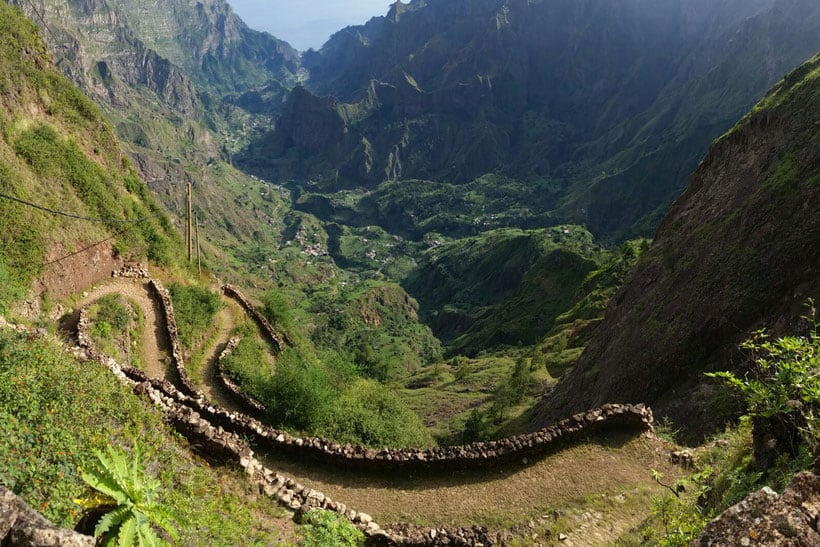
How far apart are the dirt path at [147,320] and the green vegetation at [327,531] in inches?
689

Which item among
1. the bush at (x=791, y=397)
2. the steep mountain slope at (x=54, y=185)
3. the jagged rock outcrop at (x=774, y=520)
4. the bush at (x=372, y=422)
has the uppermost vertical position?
the steep mountain slope at (x=54, y=185)

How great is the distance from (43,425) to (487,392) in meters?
68.1

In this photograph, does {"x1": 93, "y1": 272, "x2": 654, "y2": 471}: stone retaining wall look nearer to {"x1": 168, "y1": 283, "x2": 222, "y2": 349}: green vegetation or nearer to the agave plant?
the agave plant

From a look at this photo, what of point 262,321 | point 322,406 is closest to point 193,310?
point 262,321

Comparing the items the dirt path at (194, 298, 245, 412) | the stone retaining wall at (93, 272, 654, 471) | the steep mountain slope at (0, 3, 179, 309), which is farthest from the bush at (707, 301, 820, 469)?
the steep mountain slope at (0, 3, 179, 309)

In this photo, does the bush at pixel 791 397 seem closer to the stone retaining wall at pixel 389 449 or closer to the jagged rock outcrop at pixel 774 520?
the jagged rock outcrop at pixel 774 520

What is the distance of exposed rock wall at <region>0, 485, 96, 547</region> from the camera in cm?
648

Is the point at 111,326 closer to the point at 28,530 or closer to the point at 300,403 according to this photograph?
the point at 300,403

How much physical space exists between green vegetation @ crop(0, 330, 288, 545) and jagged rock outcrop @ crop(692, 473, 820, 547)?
968 centimetres

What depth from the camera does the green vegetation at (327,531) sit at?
39.7 feet

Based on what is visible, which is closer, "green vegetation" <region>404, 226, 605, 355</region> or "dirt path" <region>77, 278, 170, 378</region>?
"dirt path" <region>77, 278, 170, 378</region>

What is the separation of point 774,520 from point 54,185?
129 feet

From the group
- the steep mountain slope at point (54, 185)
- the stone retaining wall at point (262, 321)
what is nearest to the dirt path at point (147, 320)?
the steep mountain slope at point (54, 185)

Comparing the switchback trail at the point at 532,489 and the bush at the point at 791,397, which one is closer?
the bush at the point at 791,397
